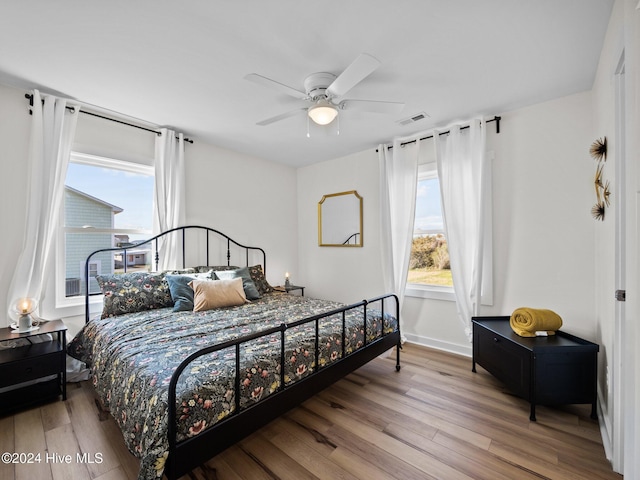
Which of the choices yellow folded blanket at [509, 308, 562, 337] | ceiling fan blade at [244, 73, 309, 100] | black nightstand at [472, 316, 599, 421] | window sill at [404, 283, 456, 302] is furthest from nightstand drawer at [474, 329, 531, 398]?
ceiling fan blade at [244, 73, 309, 100]

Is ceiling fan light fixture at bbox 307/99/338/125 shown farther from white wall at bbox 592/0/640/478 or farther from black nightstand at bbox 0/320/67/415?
black nightstand at bbox 0/320/67/415

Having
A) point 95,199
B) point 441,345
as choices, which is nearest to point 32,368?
point 95,199

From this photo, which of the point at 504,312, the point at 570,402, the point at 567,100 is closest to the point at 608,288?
the point at 570,402

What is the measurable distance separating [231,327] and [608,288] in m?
2.64

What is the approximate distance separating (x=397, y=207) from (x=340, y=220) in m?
0.99

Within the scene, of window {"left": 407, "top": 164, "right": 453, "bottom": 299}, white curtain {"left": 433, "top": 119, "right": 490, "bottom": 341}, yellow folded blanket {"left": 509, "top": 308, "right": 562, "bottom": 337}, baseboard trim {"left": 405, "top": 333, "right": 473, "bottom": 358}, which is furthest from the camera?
window {"left": 407, "top": 164, "right": 453, "bottom": 299}

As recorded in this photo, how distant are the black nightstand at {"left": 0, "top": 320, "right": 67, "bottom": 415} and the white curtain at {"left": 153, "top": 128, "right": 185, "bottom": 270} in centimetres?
115

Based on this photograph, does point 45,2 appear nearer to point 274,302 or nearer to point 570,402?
point 274,302

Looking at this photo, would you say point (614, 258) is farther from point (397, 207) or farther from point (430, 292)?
point (397, 207)

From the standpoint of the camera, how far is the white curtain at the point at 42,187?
2.38 metres

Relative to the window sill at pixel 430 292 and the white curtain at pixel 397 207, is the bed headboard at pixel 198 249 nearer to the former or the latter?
the white curtain at pixel 397 207

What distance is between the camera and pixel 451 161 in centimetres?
316

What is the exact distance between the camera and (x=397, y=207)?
3.61 m

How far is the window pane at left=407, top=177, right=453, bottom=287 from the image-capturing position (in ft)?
11.5
